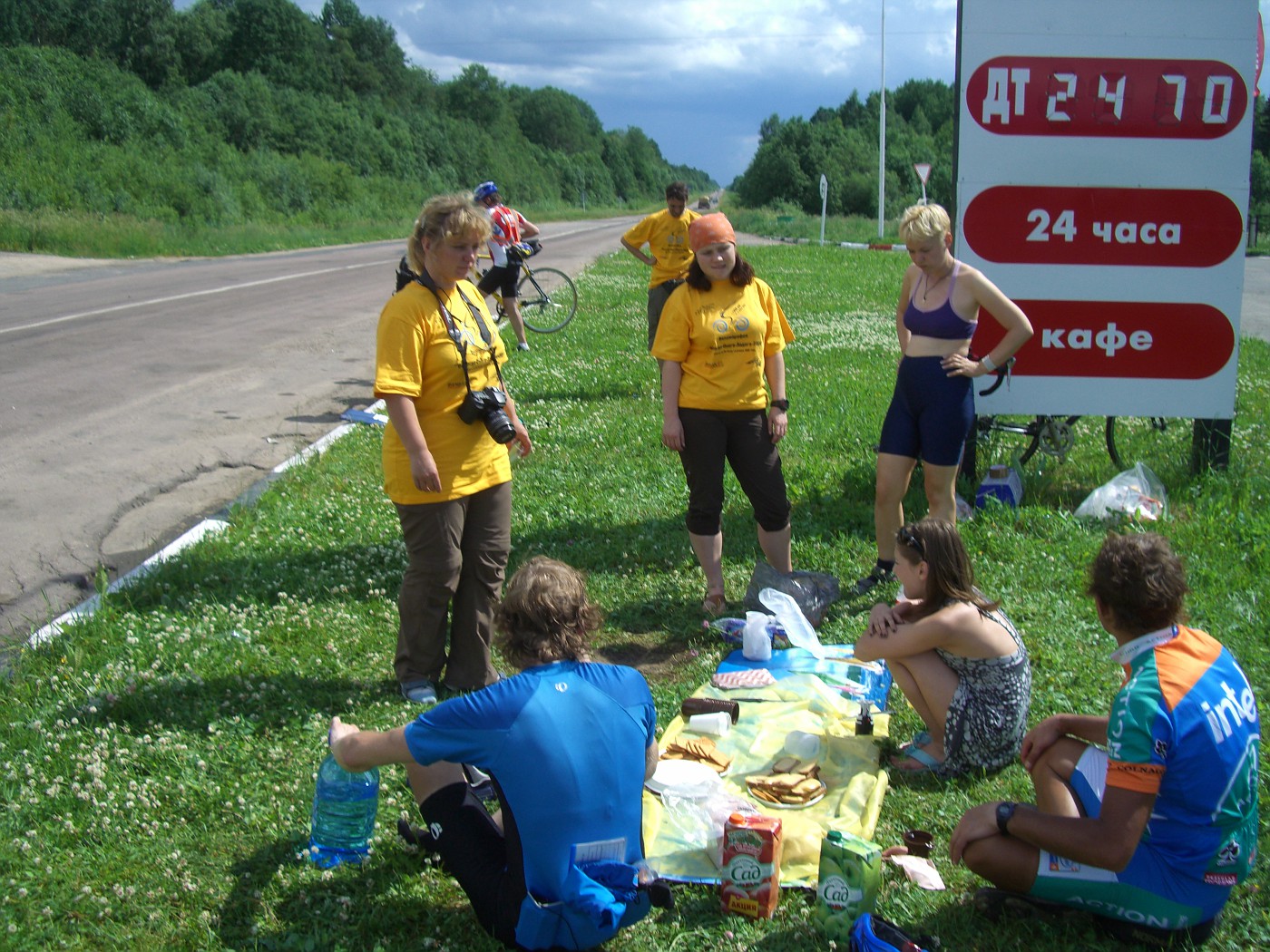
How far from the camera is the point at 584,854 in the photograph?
2.85 meters

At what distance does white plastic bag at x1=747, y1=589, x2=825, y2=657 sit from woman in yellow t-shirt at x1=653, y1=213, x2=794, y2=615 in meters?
0.56

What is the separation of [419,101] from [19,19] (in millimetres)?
48569

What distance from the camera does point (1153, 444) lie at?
330 inches

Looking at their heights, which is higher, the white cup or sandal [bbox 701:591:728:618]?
sandal [bbox 701:591:728:618]

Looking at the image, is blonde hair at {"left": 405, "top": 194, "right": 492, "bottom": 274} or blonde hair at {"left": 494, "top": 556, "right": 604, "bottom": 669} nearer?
blonde hair at {"left": 494, "top": 556, "right": 604, "bottom": 669}

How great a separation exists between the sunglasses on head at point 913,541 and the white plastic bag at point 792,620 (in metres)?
1.08

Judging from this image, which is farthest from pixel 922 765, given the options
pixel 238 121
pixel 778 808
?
pixel 238 121

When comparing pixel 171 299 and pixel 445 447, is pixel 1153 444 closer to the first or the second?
pixel 445 447

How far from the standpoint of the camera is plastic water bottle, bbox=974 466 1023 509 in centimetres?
708

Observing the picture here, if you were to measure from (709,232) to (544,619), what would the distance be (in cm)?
285

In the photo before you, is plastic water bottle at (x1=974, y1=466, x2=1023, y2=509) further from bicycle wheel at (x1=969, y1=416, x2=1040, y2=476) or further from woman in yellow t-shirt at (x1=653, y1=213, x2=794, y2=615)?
woman in yellow t-shirt at (x1=653, y1=213, x2=794, y2=615)

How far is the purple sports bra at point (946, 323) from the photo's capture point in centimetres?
554

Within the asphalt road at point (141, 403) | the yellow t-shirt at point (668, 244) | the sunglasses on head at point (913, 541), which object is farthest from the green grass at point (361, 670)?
the yellow t-shirt at point (668, 244)

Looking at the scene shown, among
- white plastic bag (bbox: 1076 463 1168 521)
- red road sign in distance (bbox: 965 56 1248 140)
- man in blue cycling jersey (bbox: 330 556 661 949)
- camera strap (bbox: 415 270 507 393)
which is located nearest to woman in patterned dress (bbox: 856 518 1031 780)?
man in blue cycling jersey (bbox: 330 556 661 949)
